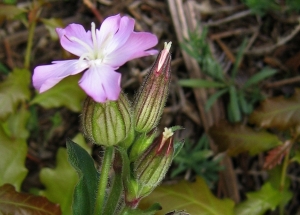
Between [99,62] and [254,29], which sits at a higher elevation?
[99,62]

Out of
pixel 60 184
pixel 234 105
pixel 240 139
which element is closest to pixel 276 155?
pixel 240 139

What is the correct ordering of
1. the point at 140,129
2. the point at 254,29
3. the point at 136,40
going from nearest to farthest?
the point at 136,40 < the point at 140,129 < the point at 254,29

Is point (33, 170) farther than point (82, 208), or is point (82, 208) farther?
point (33, 170)

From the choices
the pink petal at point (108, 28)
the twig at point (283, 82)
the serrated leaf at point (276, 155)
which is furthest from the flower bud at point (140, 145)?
the twig at point (283, 82)

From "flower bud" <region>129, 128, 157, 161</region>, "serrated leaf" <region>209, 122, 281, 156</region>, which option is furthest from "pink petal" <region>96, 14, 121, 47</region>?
"serrated leaf" <region>209, 122, 281, 156</region>

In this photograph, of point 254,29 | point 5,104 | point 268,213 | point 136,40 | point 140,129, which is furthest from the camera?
point 254,29

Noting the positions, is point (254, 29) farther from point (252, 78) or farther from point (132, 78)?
point (132, 78)

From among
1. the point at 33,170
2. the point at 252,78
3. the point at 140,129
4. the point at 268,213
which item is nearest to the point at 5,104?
the point at 33,170

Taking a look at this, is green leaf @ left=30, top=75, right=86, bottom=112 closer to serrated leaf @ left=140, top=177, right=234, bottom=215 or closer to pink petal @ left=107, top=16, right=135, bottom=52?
serrated leaf @ left=140, top=177, right=234, bottom=215
